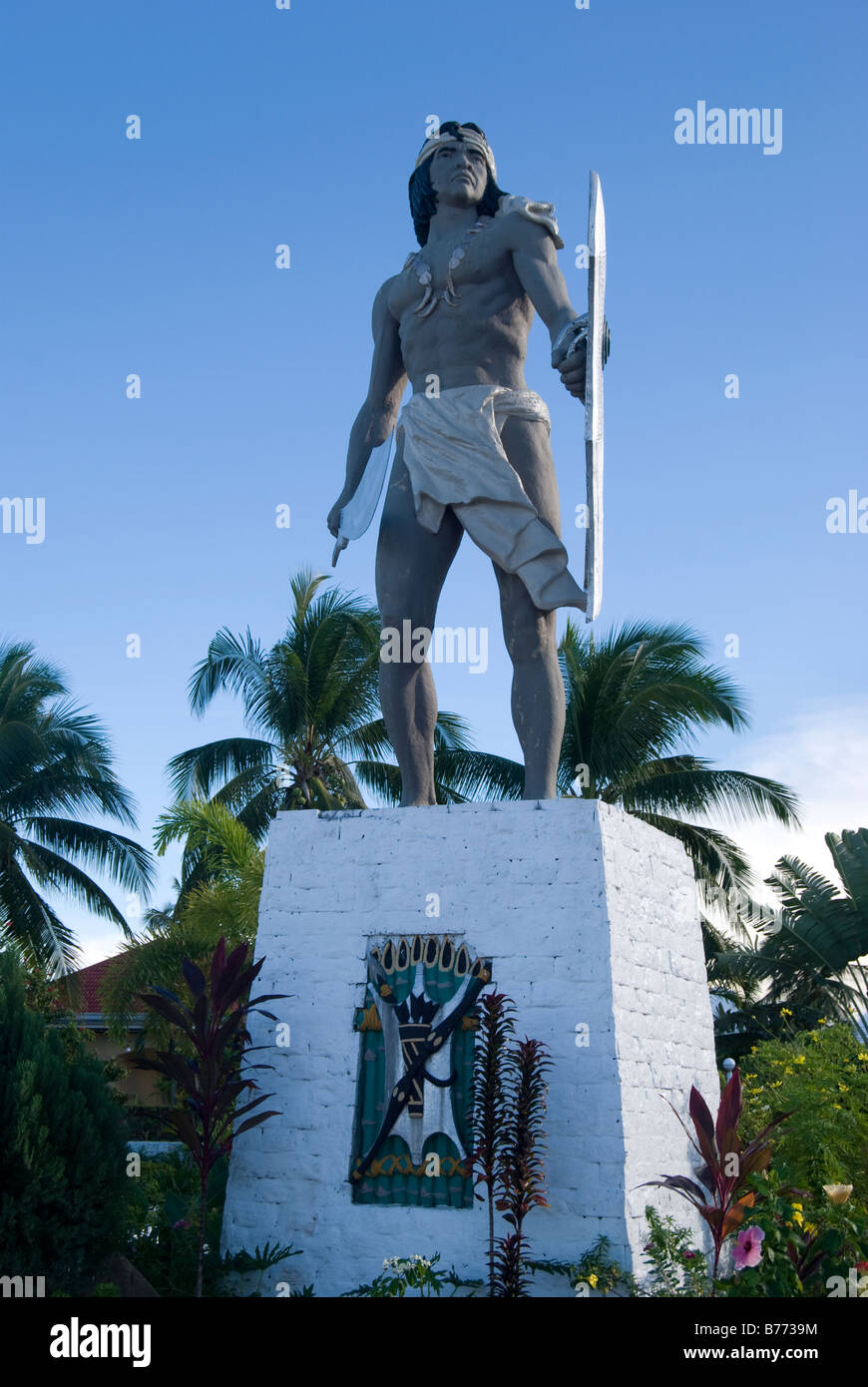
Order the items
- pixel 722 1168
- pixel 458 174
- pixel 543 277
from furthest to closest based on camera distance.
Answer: pixel 458 174 → pixel 543 277 → pixel 722 1168

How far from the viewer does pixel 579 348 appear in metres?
5.90

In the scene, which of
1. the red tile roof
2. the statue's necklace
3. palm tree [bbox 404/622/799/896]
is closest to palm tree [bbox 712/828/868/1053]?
palm tree [bbox 404/622/799/896]

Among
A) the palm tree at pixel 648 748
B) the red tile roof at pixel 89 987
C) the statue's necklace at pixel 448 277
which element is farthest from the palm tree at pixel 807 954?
the statue's necklace at pixel 448 277

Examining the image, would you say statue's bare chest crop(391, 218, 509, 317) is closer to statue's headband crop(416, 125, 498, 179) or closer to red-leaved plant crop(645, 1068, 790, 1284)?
statue's headband crop(416, 125, 498, 179)

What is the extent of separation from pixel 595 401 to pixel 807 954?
12067mm

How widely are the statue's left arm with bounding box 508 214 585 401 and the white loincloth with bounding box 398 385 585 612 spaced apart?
1.47 ft

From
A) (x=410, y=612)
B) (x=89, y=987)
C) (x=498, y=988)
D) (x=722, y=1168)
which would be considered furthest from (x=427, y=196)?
(x=89, y=987)

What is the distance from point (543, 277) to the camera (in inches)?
246

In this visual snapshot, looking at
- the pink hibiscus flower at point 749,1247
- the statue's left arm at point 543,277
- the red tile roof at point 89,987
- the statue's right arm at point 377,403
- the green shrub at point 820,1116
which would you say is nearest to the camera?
the pink hibiscus flower at point 749,1247

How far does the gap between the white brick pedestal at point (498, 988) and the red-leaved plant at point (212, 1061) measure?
21cm

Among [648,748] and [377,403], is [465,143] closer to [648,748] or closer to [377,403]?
[377,403]

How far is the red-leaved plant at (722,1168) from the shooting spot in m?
5.40

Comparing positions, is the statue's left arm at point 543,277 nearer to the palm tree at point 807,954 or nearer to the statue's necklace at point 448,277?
the statue's necklace at point 448,277
